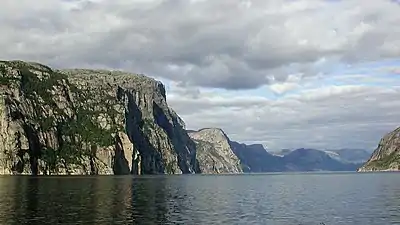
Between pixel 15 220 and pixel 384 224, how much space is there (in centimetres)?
5621

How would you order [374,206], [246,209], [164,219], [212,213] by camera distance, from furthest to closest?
[374,206], [246,209], [212,213], [164,219]

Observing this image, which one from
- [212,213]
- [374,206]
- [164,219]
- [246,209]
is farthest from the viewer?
[374,206]

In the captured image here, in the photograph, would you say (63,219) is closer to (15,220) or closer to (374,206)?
(15,220)

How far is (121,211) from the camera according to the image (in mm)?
97562

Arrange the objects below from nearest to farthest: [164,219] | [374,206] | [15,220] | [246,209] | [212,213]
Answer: [15,220]
[164,219]
[212,213]
[246,209]
[374,206]

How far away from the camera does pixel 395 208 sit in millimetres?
107562

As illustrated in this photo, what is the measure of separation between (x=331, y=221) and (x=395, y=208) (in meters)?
27.8

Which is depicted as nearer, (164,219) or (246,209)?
(164,219)

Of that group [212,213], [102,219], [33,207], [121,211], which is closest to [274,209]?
[212,213]

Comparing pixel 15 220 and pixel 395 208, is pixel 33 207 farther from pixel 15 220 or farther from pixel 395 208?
pixel 395 208

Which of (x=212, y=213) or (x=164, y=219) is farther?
(x=212, y=213)

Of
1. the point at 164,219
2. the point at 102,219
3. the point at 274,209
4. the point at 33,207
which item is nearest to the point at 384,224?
the point at 274,209

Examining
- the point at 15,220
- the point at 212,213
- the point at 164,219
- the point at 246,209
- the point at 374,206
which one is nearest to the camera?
the point at 15,220

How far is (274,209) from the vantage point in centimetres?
10619
